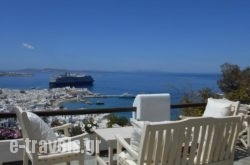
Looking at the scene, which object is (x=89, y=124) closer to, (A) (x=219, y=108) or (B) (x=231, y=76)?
(A) (x=219, y=108)

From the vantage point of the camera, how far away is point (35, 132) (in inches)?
131

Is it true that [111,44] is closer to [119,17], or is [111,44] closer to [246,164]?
[119,17]

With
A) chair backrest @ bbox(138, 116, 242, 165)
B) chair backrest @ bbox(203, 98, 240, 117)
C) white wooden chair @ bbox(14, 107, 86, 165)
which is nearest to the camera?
chair backrest @ bbox(138, 116, 242, 165)

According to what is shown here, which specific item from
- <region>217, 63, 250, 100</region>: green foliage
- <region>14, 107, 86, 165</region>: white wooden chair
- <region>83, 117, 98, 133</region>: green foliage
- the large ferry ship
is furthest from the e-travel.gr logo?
<region>217, 63, 250, 100</region>: green foliage

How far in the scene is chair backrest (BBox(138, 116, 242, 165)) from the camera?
301 centimetres

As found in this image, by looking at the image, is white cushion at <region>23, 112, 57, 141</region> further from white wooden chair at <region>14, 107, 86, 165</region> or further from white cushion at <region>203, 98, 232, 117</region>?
white cushion at <region>203, 98, 232, 117</region>

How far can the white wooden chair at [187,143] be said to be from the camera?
3.01m

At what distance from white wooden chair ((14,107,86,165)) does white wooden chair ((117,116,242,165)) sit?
0.49 meters

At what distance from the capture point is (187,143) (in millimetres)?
3188

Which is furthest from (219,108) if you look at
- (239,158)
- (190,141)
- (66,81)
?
(66,81)

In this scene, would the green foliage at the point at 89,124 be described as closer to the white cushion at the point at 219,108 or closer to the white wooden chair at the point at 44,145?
the white wooden chair at the point at 44,145

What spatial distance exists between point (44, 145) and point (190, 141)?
1479mm

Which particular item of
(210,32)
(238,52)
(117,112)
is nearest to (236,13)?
(238,52)

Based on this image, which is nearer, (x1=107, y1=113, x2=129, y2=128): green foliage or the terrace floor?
the terrace floor
